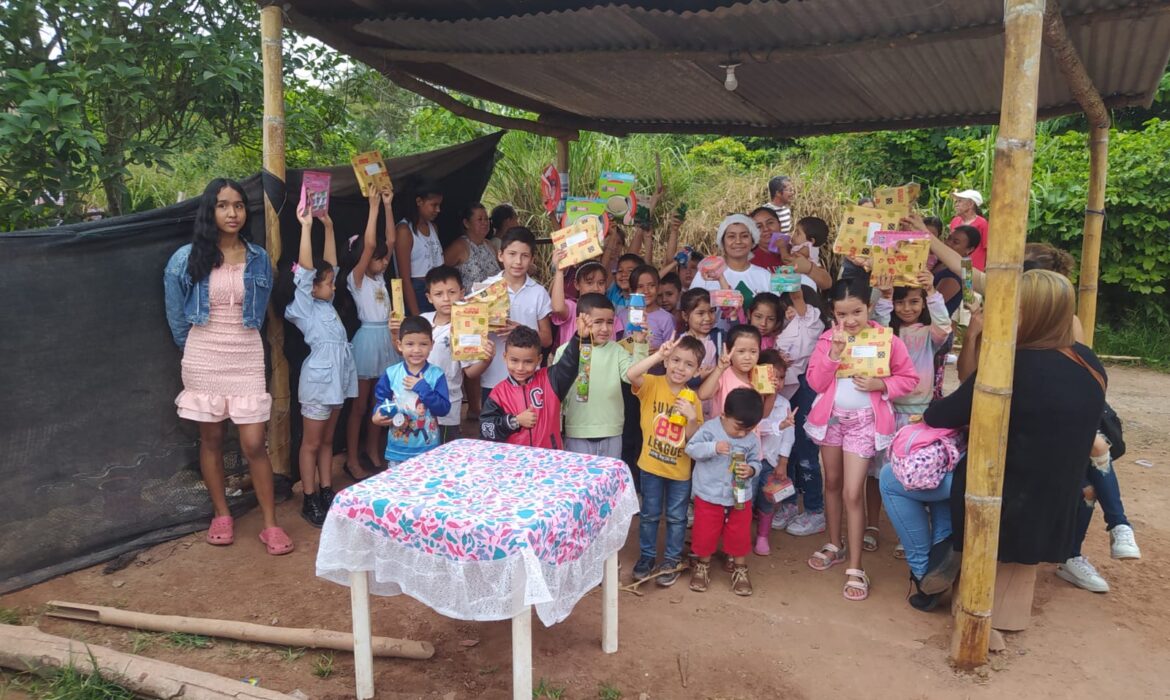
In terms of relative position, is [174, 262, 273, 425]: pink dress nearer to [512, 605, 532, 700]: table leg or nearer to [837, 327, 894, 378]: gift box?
[512, 605, 532, 700]: table leg

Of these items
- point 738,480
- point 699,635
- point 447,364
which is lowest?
point 699,635

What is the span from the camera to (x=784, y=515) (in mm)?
4609

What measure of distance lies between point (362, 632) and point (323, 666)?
41 centimetres

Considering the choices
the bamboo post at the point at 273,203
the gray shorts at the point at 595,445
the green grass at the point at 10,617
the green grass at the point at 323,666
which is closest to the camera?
the green grass at the point at 323,666

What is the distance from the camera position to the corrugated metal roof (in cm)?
375

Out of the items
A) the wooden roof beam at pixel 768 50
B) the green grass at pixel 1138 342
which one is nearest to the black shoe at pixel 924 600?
the wooden roof beam at pixel 768 50

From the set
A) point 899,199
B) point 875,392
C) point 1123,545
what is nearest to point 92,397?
point 875,392

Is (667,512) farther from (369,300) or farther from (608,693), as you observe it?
(369,300)

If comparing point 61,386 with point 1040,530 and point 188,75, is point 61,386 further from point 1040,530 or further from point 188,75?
point 1040,530

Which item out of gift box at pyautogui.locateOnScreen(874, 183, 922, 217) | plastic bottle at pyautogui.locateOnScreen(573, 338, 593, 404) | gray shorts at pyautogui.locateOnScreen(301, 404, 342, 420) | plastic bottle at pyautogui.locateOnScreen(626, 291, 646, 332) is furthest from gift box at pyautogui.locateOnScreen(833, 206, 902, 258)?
gray shorts at pyautogui.locateOnScreen(301, 404, 342, 420)

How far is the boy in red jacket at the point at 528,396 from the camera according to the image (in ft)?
11.8

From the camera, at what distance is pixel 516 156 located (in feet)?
34.2

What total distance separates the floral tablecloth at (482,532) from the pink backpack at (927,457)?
129 centimetres

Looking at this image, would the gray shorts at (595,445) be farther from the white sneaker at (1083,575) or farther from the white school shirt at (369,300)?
the white sneaker at (1083,575)
